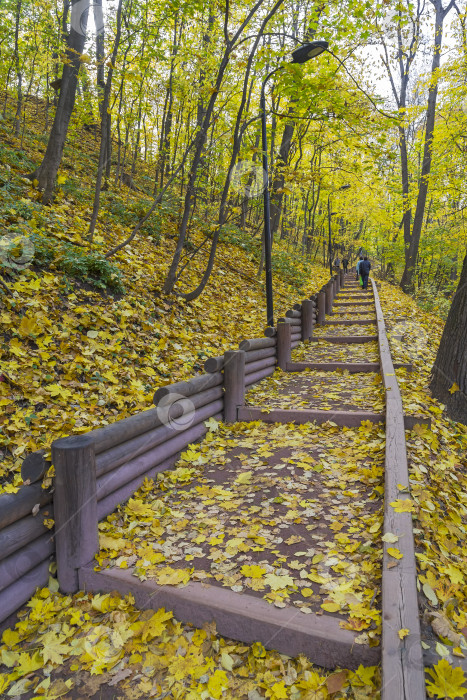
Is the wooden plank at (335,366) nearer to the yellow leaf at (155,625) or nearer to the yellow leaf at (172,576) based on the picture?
the yellow leaf at (172,576)

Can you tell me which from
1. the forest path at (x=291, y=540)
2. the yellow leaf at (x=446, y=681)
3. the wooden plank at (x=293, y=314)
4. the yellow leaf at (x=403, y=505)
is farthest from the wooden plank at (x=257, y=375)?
the yellow leaf at (x=446, y=681)

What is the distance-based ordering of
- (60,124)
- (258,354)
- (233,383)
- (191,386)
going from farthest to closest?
(60,124) → (258,354) → (233,383) → (191,386)

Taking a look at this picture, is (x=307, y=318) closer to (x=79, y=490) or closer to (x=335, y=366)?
(x=335, y=366)

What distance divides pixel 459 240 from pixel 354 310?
762cm

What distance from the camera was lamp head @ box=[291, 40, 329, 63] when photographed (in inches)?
259

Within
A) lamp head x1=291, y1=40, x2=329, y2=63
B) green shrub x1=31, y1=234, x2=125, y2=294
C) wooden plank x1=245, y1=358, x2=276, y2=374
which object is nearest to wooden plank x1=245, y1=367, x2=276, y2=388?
wooden plank x1=245, y1=358, x2=276, y2=374

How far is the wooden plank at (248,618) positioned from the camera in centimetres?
191

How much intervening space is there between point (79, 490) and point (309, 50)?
7.44 m

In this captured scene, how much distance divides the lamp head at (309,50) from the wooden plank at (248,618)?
7.71 metres

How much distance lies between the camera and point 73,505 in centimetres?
246

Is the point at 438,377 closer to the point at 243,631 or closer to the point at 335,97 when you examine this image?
the point at 243,631

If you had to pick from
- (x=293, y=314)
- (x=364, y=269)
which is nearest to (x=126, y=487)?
(x=293, y=314)

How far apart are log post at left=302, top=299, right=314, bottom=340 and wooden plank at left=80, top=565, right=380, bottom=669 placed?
23.2 ft

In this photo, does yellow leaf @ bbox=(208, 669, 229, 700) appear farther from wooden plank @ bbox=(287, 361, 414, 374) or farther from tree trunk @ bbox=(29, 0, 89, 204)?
tree trunk @ bbox=(29, 0, 89, 204)
